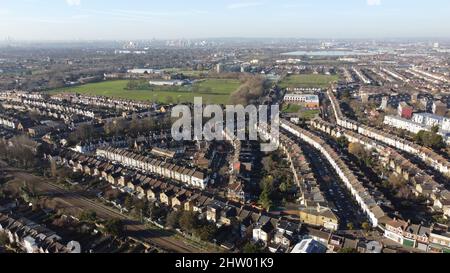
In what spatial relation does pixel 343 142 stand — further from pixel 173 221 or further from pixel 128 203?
pixel 128 203

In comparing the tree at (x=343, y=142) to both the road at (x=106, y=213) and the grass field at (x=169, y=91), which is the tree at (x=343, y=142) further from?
the grass field at (x=169, y=91)

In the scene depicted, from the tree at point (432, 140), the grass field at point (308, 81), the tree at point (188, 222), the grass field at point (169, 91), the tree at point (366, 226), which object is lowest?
the tree at point (366, 226)

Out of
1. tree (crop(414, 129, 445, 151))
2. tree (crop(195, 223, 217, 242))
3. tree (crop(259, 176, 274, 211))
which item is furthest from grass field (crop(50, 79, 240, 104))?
tree (crop(195, 223, 217, 242))

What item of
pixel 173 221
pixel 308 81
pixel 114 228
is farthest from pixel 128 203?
pixel 308 81

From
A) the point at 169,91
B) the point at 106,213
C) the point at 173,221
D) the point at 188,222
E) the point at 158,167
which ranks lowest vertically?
the point at 106,213

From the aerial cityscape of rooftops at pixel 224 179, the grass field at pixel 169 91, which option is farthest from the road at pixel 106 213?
the grass field at pixel 169 91

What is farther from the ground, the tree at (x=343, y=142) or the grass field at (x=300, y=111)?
the grass field at (x=300, y=111)

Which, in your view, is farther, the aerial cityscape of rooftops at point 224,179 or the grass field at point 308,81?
the grass field at point 308,81
